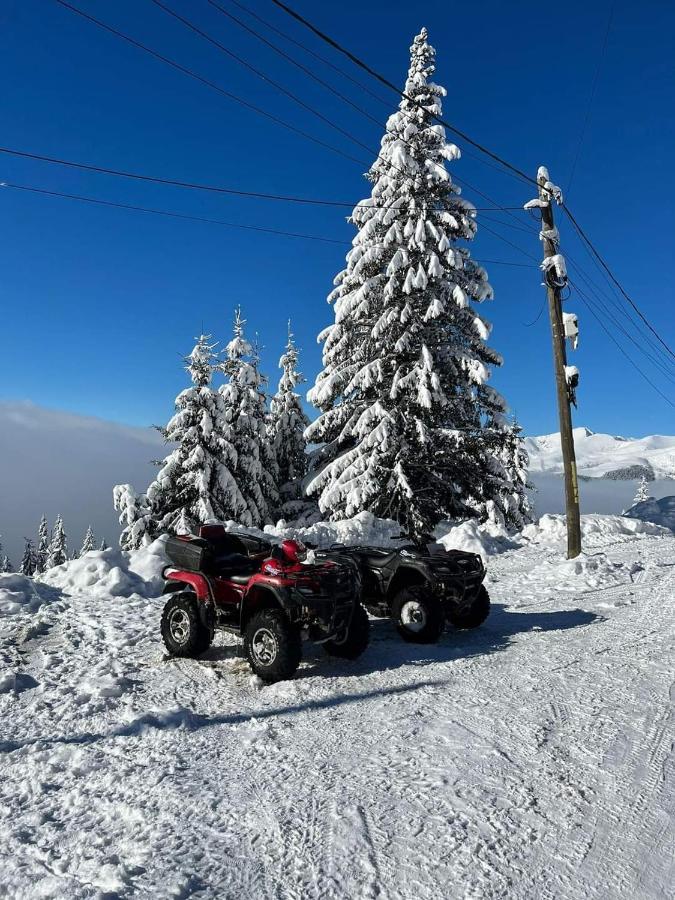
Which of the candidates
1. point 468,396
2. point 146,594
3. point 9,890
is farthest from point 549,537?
point 9,890

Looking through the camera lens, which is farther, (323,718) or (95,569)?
(95,569)

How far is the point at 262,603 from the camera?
603 cm

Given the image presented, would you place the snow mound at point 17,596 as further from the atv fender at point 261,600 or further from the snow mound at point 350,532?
the snow mound at point 350,532

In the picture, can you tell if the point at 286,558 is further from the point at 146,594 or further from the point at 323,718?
the point at 146,594

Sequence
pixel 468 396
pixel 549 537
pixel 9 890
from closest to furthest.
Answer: pixel 9 890
pixel 549 537
pixel 468 396

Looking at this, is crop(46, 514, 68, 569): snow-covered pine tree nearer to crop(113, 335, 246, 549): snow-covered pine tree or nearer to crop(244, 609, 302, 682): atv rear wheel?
crop(113, 335, 246, 549): snow-covered pine tree

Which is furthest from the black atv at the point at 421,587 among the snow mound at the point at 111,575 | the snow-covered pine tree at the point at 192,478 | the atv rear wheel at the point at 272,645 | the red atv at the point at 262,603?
the snow-covered pine tree at the point at 192,478

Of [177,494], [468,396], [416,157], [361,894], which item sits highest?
[416,157]

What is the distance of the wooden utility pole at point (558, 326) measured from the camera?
13617 millimetres

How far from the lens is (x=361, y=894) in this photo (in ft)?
9.05

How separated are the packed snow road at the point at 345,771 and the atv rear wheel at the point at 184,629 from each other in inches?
6.6

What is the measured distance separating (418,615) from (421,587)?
1.16 feet

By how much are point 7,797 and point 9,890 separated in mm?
989

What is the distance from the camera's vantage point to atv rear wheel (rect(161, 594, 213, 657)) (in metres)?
6.30
